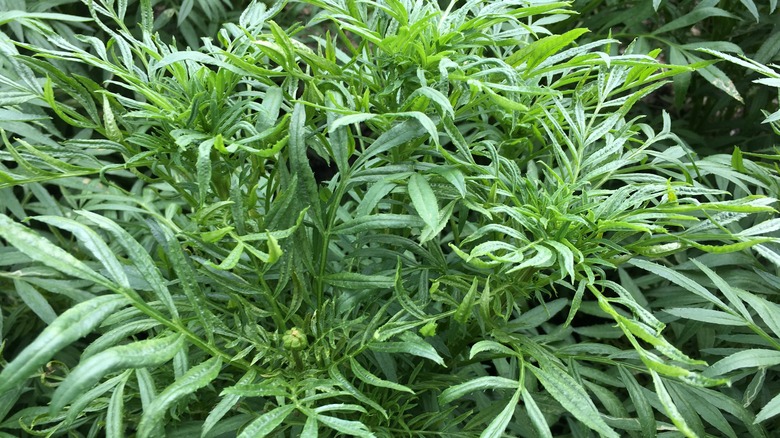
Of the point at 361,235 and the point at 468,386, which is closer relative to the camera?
the point at 468,386

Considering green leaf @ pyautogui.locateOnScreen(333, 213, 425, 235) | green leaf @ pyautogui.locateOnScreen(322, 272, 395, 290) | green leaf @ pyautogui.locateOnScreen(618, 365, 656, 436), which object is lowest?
green leaf @ pyautogui.locateOnScreen(618, 365, 656, 436)

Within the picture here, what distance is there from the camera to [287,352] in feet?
2.24

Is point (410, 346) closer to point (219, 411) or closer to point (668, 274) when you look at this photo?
point (219, 411)

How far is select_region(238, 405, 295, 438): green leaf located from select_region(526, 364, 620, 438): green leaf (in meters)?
0.25

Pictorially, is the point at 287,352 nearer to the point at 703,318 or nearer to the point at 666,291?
the point at 703,318

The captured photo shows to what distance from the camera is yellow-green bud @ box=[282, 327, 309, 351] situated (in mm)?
646

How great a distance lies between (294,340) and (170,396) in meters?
0.15

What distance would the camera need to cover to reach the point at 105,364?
46 centimetres

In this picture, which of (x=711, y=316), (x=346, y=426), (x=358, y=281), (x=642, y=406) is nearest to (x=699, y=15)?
(x=711, y=316)

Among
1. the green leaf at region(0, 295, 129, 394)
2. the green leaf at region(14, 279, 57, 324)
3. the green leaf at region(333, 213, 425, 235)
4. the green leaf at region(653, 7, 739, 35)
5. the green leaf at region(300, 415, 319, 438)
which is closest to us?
the green leaf at region(0, 295, 129, 394)

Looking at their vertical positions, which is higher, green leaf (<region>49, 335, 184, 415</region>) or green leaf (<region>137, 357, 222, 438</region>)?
green leaf (<region>49, 335, 184, 415</region>)

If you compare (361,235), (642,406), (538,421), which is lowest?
(642,406)

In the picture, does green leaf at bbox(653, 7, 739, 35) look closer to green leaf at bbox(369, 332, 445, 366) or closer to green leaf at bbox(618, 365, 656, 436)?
green leaf at bbox(618, 365, 656, 436)

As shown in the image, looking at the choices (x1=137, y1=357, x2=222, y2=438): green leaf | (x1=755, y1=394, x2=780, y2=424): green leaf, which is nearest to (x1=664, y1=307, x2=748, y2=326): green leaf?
(x1=755, y1=394, x2=780, y2=424): green leaf
